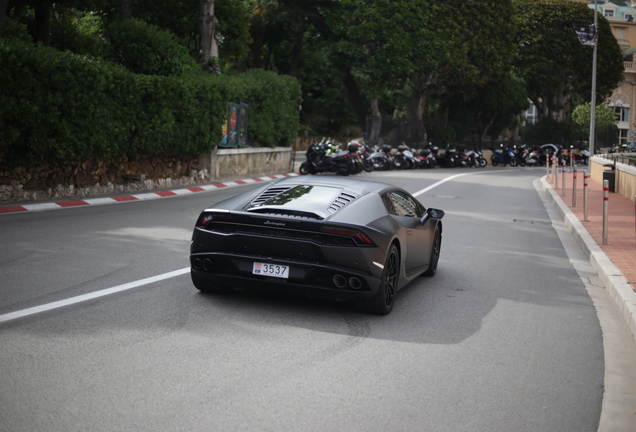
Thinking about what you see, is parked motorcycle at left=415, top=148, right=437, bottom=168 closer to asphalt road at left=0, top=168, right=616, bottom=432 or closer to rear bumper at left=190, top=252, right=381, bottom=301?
asphalt road at left=0, top=168, right=616, bottom=432

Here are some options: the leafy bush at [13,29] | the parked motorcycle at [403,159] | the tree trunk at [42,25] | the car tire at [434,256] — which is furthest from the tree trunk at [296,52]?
the car tire at [434,256]

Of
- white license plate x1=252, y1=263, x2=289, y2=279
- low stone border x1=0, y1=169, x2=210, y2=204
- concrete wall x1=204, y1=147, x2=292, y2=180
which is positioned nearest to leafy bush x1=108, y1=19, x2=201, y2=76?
concrete wall x1=204, y1=147, x2=292, y2=180

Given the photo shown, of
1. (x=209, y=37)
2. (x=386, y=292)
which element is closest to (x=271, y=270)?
(x=386, y=292)

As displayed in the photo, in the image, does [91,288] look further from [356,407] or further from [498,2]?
[498,2]

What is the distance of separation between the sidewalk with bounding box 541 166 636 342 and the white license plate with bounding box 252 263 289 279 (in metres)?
3.26

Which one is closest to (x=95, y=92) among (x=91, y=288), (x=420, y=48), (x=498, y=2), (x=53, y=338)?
(x=91, y=288)

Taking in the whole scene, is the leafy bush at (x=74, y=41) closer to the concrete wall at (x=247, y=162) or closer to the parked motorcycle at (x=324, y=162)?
the concrete wall at (x=247, y=162)

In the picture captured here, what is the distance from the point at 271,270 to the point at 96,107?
12.7 metres

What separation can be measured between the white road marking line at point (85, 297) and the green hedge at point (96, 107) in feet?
27.2

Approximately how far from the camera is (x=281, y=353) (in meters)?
6.60

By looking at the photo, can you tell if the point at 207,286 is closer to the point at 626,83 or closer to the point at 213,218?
the point at 213,218

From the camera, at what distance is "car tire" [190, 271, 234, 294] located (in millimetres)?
8602

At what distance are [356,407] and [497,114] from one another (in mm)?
63413

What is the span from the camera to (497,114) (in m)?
66.7
